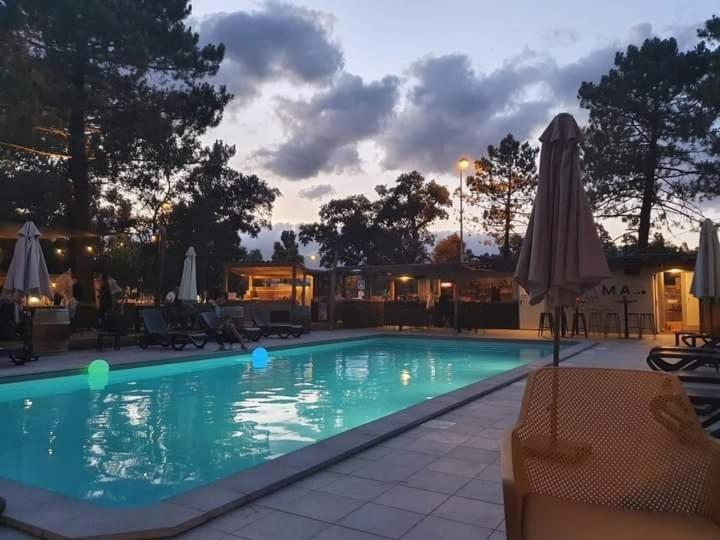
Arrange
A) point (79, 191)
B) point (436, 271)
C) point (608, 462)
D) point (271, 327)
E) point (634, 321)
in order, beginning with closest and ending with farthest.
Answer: point (608, 462) → point (271, 327) → point (79, 191) → point (634, 321) → point (436, 271)

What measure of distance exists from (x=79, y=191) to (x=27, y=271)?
7728 millimetres

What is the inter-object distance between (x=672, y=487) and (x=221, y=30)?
18.1 metres

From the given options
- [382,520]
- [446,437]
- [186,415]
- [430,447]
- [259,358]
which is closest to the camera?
[382,520]

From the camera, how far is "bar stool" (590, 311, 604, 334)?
15.9m

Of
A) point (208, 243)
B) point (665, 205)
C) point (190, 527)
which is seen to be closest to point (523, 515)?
point (190, 527)

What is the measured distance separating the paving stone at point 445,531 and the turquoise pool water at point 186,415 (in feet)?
→ 6.71

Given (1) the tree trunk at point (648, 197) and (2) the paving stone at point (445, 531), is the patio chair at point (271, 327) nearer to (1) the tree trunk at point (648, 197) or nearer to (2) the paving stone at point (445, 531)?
(2) the paving stone at point (445, 531)

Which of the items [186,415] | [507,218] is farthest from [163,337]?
[507,218]

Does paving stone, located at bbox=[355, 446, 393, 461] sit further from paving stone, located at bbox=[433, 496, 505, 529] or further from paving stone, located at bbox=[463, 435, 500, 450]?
paving stone, located at bbox=[433, 496, 505, 529]

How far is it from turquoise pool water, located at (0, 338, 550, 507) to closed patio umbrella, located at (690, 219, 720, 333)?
3.62 m

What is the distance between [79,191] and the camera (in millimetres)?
15375

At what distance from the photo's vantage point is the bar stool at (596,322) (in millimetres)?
15937

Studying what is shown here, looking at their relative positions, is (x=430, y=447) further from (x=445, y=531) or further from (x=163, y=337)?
(x=163, y=337)

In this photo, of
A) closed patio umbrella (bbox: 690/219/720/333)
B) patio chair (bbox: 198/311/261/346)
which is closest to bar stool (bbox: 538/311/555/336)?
closed patio umbrella (bbox: 690/219/720/333)
